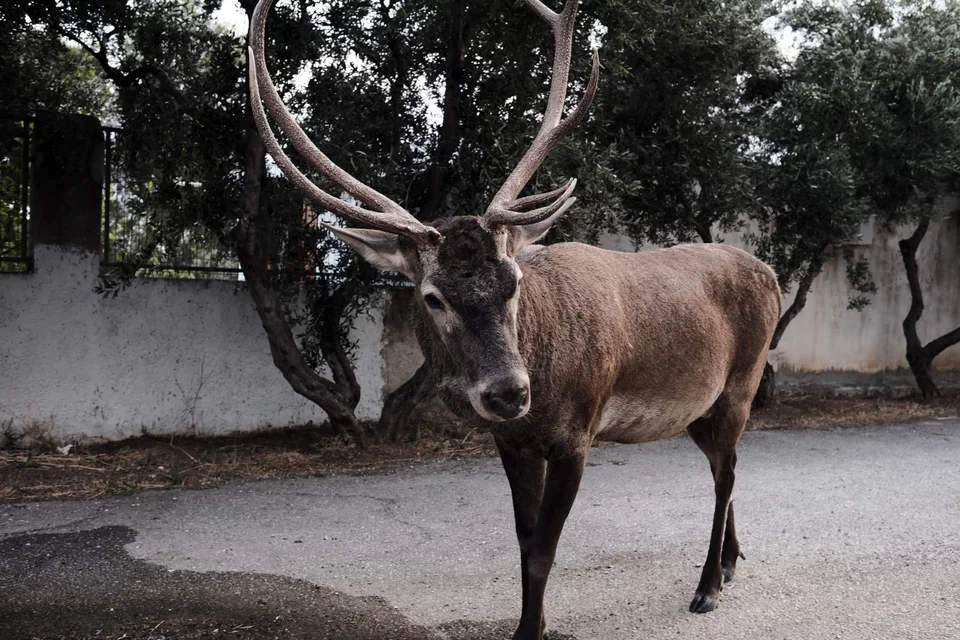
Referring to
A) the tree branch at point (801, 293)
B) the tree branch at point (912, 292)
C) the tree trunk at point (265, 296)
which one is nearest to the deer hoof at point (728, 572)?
the tree trunk at point (265, 296)

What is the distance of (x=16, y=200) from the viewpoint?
8.15 m

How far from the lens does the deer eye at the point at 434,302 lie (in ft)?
12.0

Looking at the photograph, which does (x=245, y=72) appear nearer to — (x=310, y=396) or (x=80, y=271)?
(x=80, y=271)

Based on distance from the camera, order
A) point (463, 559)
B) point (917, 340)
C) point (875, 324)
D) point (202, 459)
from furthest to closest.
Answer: point (875, 324), point (917, 340), point (202, 459), point (463, 559)

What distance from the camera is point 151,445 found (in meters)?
8.39

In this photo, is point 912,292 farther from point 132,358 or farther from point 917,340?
point 132,358

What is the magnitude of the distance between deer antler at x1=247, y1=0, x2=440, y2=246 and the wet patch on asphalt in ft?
6.60

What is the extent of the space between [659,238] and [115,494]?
6698mm

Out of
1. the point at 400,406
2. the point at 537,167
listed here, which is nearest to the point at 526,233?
the point at 537,167

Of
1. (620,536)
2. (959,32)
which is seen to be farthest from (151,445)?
(959,32)

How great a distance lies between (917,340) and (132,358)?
36.0ft

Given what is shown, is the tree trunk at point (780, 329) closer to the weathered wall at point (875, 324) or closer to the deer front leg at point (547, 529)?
the weathered wall at point (875, 324)

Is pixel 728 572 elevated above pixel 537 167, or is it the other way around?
pixel 537 167

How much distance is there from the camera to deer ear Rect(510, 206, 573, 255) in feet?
13.3
